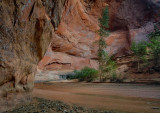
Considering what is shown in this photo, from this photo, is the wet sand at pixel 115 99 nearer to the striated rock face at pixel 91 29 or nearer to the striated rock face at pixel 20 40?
the striated rock face at pixel 20 40

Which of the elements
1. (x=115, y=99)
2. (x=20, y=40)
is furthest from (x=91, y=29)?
(x=20, y=40)

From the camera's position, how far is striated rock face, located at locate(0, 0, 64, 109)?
2.60 meters

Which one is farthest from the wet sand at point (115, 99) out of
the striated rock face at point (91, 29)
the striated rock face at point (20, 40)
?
the striated rock face at point (91, 29)

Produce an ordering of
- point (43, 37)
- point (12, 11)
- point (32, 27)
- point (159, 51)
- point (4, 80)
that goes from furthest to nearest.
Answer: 1. point (159, 51)
2. point (43, 37)
3. point (32, 27)
4. point (12, 11)
5. point (4, 80)

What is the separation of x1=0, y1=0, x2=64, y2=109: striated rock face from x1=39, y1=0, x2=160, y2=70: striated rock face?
19.0m

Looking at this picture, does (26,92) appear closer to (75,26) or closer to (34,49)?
(34,49)

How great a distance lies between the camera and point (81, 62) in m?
26.5

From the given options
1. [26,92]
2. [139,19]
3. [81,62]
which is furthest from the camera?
[139,19]

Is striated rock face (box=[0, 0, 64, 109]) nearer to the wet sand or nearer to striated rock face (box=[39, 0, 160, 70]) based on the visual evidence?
the wet sand

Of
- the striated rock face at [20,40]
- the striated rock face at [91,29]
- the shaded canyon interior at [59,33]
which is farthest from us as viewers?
the striated rock face at [91,29]

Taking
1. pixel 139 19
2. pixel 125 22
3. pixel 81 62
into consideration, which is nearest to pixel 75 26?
pixel 81 62

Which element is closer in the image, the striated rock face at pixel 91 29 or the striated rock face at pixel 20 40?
the striated rock face at pixel 20 40

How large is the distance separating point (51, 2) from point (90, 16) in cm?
2699

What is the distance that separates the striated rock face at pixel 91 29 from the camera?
25031 millimetres
